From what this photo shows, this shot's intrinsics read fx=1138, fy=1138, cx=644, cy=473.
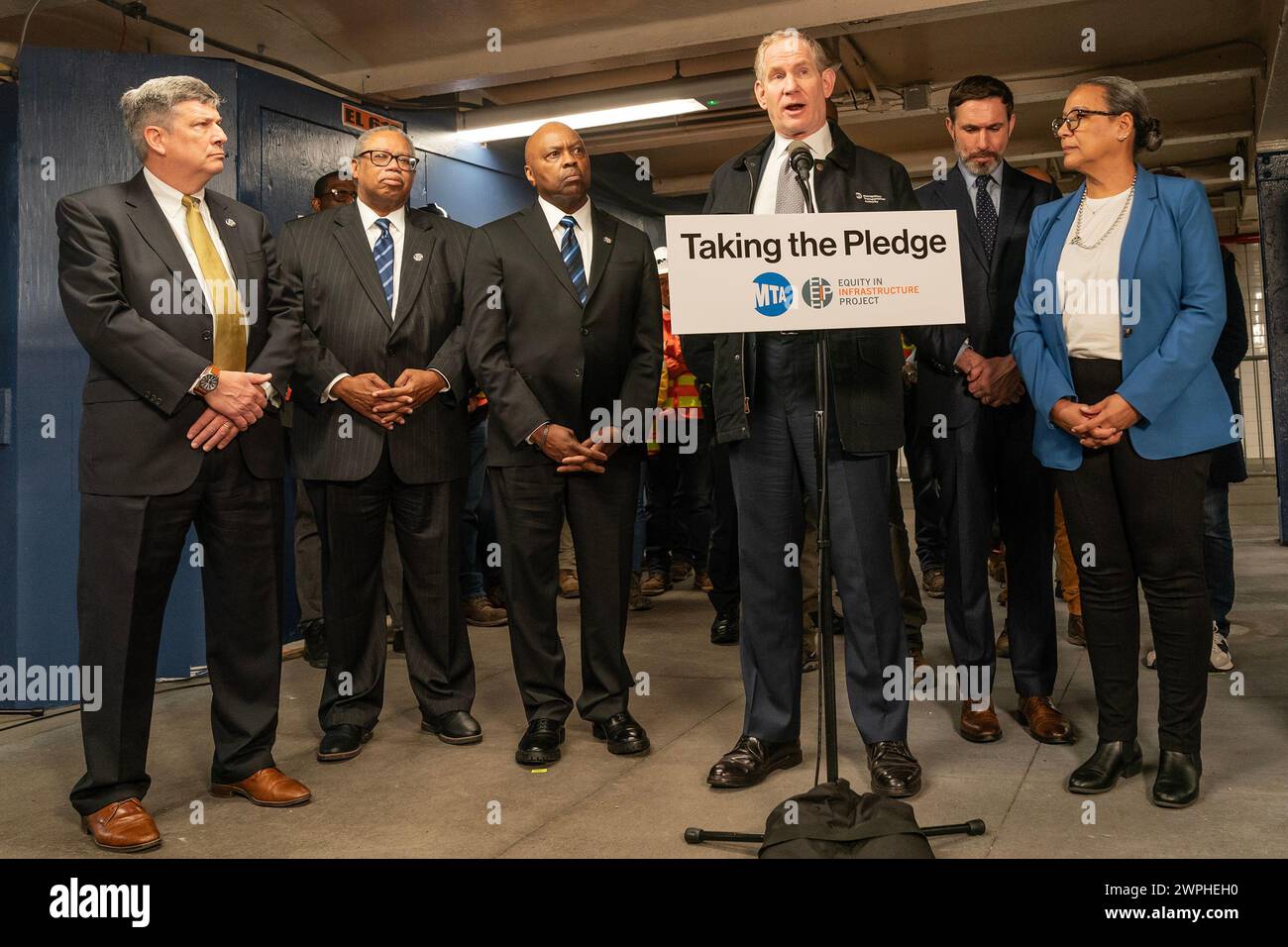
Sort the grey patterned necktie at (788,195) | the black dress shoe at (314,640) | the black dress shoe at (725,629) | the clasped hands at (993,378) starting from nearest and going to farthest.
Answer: the grey patterned necktie at (788,195)
the clasped hands at (993,378)
the black dress shoe at (314,640)
the black dress shoe at (725,629)

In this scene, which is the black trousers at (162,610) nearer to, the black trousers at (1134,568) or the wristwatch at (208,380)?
the wristwatch at (208,380)

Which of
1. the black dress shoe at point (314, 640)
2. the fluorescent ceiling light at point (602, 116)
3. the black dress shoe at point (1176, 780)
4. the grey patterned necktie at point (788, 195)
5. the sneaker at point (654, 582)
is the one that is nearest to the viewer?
the black dress shoe at point (1176, 780)

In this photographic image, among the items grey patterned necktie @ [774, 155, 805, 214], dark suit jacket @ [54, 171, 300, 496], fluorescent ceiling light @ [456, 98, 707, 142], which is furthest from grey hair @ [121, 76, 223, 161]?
Answer: fluorescent ceiling light @ [456, 98, 707, 142]

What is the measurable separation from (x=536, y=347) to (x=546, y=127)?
68cm

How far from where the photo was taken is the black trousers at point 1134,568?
2.87 metres

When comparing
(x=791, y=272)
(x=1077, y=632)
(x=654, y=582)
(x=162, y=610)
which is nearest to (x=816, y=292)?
(x=791, y=272)

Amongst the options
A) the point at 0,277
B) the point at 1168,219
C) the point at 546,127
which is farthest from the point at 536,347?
the point at 0,277

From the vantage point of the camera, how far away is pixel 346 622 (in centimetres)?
363

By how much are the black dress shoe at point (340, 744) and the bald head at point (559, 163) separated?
1.78 meters

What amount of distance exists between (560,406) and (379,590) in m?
0.87

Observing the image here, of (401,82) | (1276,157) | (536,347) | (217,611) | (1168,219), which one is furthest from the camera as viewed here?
(1276,157)

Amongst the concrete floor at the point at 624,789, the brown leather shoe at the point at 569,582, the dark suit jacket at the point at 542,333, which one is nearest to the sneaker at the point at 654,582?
Result: the brown leather shoe at the point at 569,582

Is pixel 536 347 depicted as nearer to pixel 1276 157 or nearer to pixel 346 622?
pixel 346 622

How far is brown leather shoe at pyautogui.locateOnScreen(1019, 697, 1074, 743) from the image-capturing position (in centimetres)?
343
